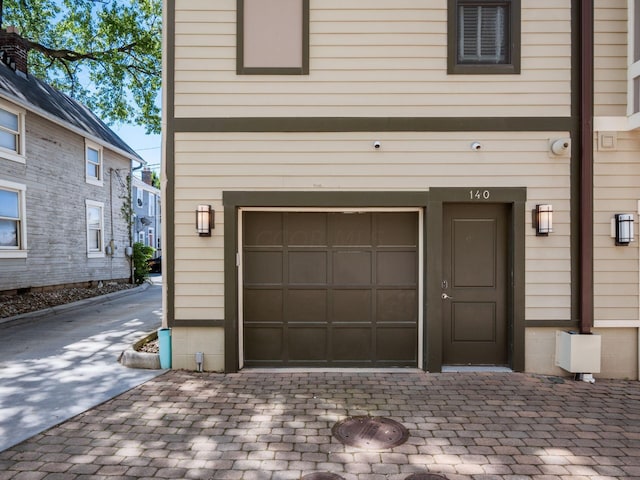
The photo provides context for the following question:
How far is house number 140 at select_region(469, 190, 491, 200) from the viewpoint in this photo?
4.73 metres

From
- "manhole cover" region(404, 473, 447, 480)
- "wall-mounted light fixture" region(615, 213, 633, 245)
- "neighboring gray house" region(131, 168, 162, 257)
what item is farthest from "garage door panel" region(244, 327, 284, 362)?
"neighboring gray house" region(131, 168, 162, 257)

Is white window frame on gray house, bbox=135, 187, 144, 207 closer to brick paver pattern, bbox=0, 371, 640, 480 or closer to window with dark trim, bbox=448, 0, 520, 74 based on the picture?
brick paver pattern, bbox=0, 371, 640, 480

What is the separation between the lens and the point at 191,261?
479 cm

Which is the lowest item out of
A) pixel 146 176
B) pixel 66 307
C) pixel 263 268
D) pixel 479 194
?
pixel 66 307

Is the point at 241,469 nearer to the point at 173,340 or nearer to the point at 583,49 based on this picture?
the point at 173,340

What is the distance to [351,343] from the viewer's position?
497 cm

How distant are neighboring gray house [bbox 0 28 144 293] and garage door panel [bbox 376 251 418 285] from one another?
9.64 metres

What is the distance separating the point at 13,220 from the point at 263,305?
28.6ft

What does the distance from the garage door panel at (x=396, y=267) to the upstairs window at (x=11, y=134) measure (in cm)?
990

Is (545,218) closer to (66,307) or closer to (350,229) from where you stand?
(350,229)

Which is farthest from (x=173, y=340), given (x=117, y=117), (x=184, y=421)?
(x=117, y=117)

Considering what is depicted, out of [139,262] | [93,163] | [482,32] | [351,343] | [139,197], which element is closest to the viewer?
[482,32]

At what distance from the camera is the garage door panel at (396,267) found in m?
4.98

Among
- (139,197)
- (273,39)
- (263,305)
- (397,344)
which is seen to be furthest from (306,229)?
(139,197)
